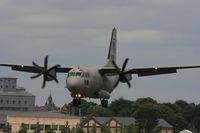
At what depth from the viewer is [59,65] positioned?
11362cm

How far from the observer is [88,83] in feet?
350

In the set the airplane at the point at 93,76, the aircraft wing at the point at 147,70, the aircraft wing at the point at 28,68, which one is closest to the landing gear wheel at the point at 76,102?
the airplane at the point at 93,76

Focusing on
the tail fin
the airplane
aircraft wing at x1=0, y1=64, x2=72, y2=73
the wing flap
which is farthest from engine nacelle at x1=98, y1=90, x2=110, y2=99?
the tail fin

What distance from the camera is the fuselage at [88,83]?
105 meters

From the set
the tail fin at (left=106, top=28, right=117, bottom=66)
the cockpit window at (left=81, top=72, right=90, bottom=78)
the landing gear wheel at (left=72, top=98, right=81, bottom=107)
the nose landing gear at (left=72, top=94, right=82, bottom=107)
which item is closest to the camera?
the cockpit window at (left=81, top=72, right=90, bottom=78)

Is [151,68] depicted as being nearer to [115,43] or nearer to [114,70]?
[114,70]

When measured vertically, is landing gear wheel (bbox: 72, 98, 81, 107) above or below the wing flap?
below

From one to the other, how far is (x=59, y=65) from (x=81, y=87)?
9544 millimetres

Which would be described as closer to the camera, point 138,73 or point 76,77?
point 76,77

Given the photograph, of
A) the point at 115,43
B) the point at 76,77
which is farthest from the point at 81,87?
the point at 115,43

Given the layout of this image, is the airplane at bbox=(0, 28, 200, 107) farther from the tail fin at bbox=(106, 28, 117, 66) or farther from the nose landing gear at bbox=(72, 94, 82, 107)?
the tail fin at bbox=(106, 28, 117, 66)

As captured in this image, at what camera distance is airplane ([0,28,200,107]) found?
346ft

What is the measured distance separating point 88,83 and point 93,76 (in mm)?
2035

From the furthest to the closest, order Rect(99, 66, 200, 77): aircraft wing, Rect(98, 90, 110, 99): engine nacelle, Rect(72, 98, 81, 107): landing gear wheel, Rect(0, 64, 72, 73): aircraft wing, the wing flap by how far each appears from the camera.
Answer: Rect(0, 64, 72, 73): aircraft wing, the wing flap, Rect(99, 66, 200, 77): aircraft wing, Rect(72, 98, 81, 107): landing gear wheel, Rect(98, 90, 110, 99): engine nacelle
